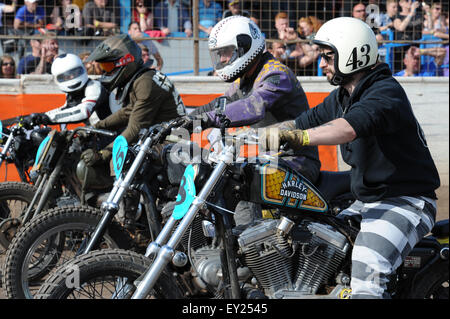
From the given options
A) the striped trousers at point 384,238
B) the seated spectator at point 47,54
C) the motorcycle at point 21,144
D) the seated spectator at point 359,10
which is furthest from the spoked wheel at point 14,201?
the seated spectator at point 359,10

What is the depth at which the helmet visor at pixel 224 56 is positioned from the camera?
4.54m

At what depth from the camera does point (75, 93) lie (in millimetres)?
6348

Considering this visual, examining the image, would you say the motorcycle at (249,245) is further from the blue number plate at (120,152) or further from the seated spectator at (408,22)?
the seated spectator at (408,22)

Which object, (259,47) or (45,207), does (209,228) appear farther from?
(45,207)

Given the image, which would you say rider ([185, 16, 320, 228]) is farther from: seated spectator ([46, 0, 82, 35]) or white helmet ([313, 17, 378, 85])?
seated spectator ([46, 0, 82, 35])

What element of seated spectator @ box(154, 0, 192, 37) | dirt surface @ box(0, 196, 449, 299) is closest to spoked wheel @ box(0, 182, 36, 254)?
seated spectator @ box(154, 0, 192, 37)

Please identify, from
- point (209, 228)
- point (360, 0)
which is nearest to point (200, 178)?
point (209, 228)

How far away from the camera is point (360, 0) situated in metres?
8.99

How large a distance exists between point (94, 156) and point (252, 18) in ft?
13.5

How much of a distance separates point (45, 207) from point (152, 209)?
148 centimetres

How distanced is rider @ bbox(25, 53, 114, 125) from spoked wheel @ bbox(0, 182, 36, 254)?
769mm

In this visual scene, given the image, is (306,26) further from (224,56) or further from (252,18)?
(224,56)

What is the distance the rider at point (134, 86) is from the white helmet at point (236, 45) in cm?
122

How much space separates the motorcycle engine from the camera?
3576mm
